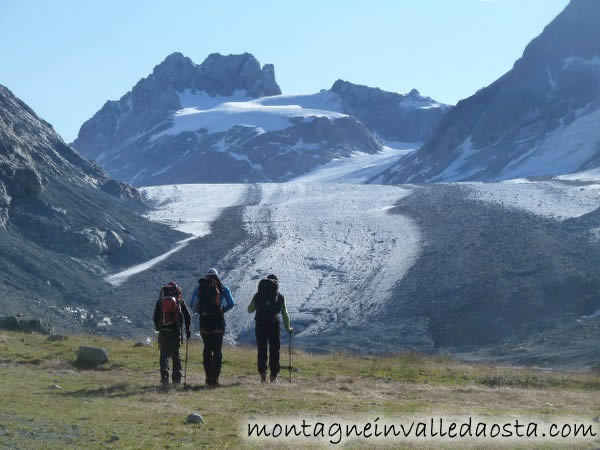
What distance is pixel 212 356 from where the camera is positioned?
54.2ft

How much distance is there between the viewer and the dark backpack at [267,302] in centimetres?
1759

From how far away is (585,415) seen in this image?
545 inches

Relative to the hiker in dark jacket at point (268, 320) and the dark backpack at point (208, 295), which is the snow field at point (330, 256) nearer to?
the hiker in dark jacket at point (268, 320)

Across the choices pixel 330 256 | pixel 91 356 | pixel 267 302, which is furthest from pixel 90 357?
pixel 330 256

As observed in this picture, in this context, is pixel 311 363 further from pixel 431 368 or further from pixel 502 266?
pixel 502 266

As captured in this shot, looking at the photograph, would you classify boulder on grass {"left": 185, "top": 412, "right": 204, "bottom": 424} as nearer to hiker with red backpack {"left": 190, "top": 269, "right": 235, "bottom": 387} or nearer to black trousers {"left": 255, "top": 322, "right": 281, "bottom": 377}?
hiker with red backpack {"left": 190, "top": 269, "right": 235, "bottom": 387}

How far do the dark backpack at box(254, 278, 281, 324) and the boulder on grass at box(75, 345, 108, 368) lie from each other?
137 inches

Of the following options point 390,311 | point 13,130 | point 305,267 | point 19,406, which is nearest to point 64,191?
point 13,130

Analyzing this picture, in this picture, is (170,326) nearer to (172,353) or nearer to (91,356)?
(172,353)

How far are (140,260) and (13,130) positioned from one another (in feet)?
65.2

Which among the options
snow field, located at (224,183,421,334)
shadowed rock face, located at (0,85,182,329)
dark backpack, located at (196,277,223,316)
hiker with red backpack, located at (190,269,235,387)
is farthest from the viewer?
snow field, located at (224,183,421,334)

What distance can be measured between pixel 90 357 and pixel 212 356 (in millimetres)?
3368

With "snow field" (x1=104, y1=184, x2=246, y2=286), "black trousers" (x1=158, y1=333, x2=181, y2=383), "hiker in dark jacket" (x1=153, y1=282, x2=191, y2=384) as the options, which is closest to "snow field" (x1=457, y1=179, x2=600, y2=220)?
"snow field" (x1=104, y1=184, x2=246, y2=286)

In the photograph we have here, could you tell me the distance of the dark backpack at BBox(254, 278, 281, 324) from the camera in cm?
1759
